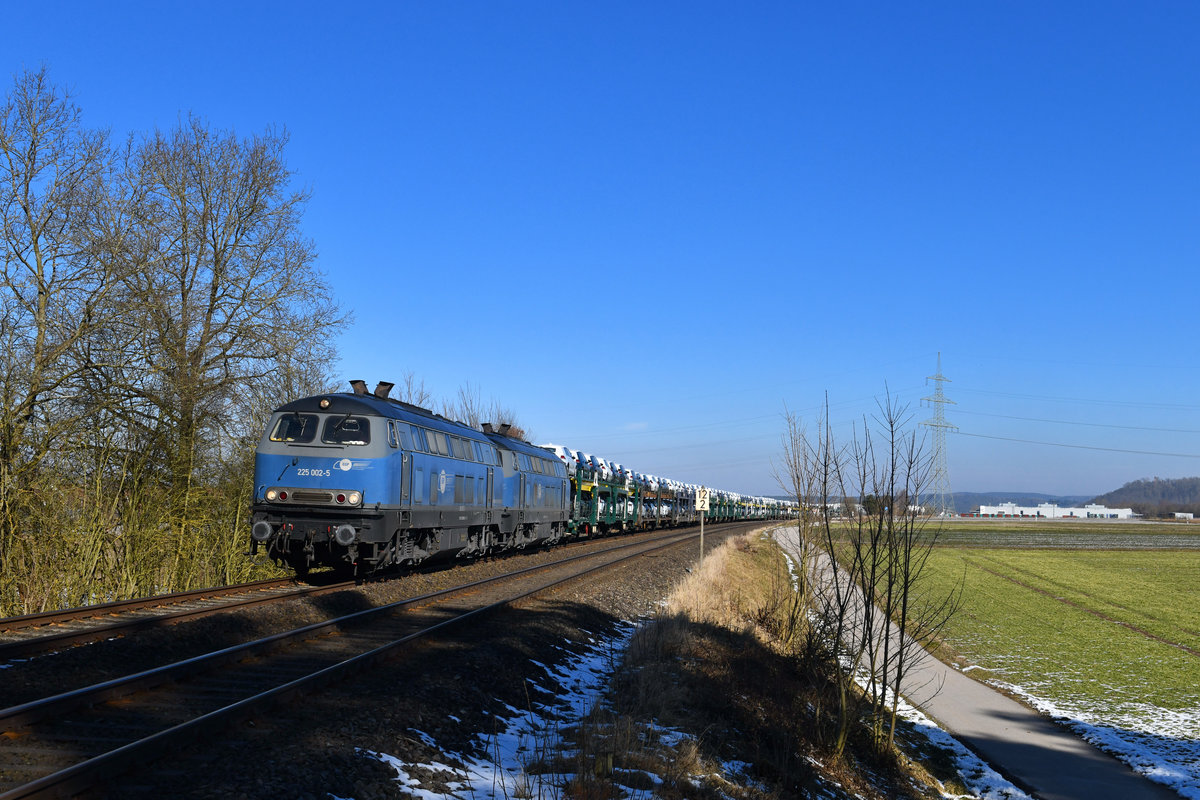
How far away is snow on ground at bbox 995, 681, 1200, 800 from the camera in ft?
41.6

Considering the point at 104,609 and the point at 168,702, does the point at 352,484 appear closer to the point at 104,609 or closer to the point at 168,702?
the point at 104,609

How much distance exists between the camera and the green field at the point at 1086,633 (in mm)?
17688

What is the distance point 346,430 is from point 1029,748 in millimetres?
12593

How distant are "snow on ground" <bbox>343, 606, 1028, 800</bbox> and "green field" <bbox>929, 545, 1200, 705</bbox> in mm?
6839

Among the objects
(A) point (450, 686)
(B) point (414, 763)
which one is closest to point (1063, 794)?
(A) point (450, 686)

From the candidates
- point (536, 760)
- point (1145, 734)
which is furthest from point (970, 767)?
point (536, 760)

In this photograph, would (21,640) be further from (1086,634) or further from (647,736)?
(1086,634)

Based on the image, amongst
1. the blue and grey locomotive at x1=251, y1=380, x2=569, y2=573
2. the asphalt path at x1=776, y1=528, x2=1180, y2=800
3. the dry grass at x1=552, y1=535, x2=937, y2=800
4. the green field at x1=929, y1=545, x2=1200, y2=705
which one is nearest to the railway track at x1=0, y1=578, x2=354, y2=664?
the blue and grey locomotive at x1=251, y1=380, x2=569, y2=573

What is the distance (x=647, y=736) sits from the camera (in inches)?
305

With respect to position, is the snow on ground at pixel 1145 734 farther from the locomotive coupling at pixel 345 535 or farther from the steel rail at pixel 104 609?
the steel rail at pixel 104 609

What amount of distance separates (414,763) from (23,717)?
2.80 m

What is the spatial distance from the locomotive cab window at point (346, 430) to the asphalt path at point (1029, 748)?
9.93 meters

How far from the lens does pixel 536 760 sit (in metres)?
6.88

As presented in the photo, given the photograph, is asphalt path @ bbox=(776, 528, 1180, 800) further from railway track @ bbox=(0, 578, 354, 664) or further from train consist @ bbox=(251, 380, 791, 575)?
railway track @ bbox=(0, 578, 354, 664)
